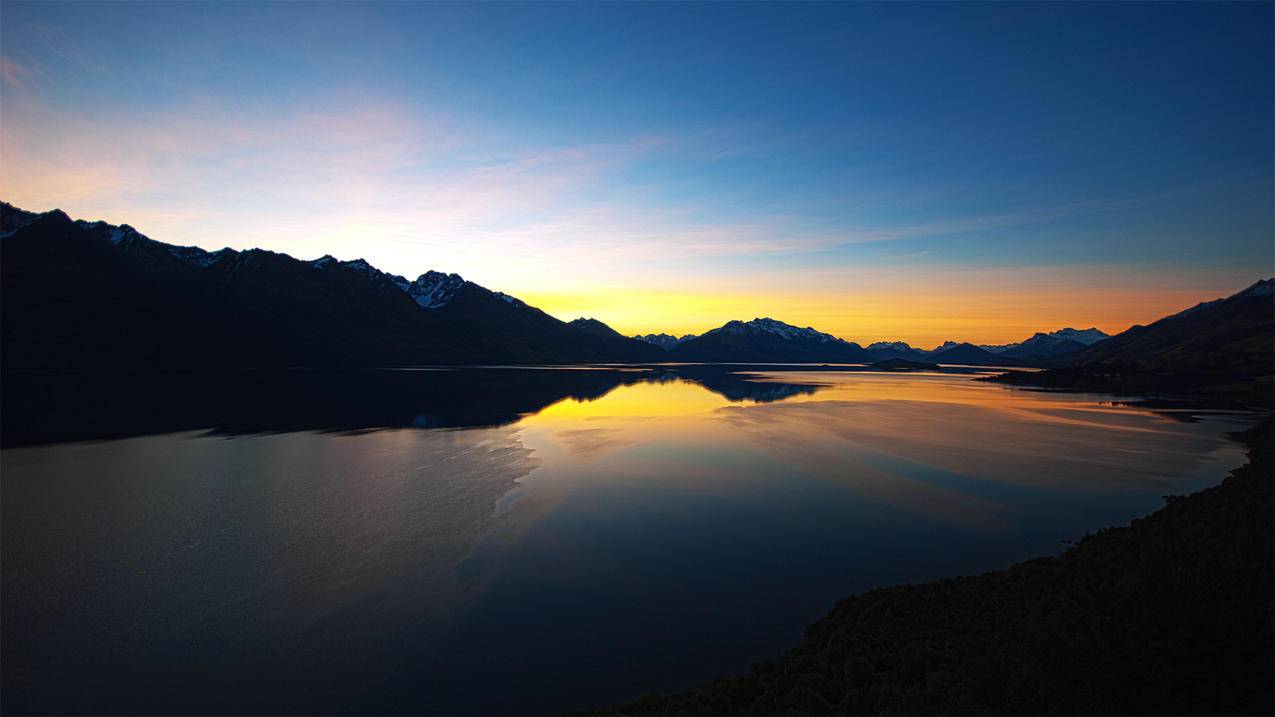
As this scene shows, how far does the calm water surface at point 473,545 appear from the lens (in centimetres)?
1341

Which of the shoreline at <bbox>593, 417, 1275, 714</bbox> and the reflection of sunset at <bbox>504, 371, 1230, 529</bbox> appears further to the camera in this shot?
the reflection of sunset at <bbox>504, 371, 1230, 529</bbox>

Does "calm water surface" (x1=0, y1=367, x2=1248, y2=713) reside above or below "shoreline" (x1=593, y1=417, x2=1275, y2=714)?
below

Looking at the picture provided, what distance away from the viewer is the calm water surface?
13414 millimetres

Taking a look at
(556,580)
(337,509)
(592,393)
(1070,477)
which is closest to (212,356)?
(592,393)

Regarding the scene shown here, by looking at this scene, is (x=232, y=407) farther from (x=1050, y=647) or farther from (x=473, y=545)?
(x=1050, y=647)

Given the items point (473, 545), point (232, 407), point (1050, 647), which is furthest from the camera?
point (232, 407)

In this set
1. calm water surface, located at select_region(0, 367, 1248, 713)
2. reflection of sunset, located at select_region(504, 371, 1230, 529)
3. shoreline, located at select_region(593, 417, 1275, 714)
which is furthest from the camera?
reflection of sunset, located at select_region(504, 371, 1230, 529)

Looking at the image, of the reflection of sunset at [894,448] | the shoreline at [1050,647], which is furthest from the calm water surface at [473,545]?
the shoreline at [1050,647]

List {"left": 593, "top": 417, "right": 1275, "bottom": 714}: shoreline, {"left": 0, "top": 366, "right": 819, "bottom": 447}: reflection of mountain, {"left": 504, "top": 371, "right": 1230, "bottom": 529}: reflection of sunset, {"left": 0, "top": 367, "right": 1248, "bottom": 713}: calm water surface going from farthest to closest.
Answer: {"left": 0, "top": 366, "right": 819, "bottom": 447}: reflection of mountain < {"left": 504, "top": 371, "right": 1230, "bottom": 529}: reflection of sunset < {"left": 0, "top": 367, "right": 1248, "bottom": 713}: calm water surface < {"left": 593, "top": 417, "right": 1275, "bottom": 714}: shoreline

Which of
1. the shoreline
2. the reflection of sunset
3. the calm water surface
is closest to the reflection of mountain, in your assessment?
the calm water surface

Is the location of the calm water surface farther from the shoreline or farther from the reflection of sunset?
the shoreline

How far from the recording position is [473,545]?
71.9 ft

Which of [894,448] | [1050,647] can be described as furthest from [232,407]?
[1050,647]

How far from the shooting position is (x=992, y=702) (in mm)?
9125
